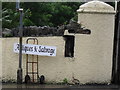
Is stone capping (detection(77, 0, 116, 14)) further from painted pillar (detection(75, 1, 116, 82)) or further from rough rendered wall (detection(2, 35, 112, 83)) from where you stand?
rough rendered wall (detection(2, 35, 112, 83))

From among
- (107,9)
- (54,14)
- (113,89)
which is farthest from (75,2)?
(113,89)

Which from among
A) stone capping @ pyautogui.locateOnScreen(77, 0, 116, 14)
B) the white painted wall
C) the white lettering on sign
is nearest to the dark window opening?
the white painted wall

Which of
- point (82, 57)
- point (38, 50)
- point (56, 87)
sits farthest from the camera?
point (82, 57)

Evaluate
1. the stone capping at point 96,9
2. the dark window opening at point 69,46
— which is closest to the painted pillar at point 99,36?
the stone capping at point 96,9

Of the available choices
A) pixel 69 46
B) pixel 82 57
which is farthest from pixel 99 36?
pixel 69 46

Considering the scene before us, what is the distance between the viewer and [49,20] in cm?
1672

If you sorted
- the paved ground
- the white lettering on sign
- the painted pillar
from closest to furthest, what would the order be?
the paved ground → the white lettering on sign → the painted pillar

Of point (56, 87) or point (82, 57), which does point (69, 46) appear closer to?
point (82, 57)

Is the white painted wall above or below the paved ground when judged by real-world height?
above

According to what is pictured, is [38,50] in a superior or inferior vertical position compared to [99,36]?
inferior

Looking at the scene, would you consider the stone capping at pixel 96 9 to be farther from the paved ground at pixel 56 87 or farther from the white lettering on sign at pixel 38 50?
the paved ground at pixel 56 87

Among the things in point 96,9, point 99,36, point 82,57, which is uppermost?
point 96,9

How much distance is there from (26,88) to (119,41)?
2973mm

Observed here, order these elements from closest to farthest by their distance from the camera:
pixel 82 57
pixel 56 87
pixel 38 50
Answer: pixel 56 87
pixel 38 50
pixel 82 57
